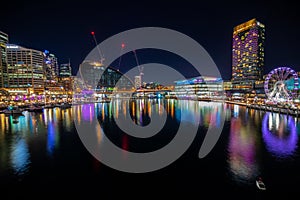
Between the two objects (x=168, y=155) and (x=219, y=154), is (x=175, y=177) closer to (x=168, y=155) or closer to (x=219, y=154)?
(x=168, y=155)

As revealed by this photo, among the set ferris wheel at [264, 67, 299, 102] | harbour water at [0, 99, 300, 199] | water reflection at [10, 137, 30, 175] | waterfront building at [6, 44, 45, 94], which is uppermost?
waterfront building at [6, 44, 45, 94]

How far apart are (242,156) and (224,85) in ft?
476

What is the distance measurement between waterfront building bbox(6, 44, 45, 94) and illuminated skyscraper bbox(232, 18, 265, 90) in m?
155

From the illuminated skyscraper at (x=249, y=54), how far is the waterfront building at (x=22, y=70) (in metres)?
155

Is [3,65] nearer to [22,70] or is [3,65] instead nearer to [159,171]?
[22,70]

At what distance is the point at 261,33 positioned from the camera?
15900cm

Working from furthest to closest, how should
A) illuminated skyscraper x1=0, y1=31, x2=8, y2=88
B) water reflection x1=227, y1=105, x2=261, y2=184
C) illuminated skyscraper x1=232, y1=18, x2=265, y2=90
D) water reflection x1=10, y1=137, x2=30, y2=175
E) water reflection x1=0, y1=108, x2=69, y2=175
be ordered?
illuminated skyscraper x1=232, y1=18, x2=265, y2=90, illuminated skyscraper x1=0, y1=31, x2=8, y2=88, water reflection x1=0, y1=108, x2=69, y2=175, water reflection x1=10, y1=137, x2=30, y2=175, water reflection x1=227, y1=105, x2=261, y2=184

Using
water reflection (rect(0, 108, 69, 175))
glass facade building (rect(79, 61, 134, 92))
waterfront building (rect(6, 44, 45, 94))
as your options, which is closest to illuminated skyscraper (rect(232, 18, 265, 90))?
glass facade building (rect(79, 61, 134, 92))

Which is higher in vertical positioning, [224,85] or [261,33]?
[261,33]

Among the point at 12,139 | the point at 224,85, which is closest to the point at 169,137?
the point at 12,139

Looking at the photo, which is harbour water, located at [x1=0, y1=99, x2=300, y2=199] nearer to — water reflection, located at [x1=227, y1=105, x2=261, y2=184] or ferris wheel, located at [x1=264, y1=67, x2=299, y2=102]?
water reflection, located at [x1=227, y1=105, x2=261, y2=184]

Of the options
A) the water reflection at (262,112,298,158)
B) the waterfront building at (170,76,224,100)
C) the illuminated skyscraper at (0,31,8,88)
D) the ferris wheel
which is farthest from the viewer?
the waterfront building at (170,76,224,100)

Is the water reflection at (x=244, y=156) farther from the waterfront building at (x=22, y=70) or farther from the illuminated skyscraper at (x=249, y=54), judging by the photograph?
the illuminated skyscraper at (x=249, y=54)

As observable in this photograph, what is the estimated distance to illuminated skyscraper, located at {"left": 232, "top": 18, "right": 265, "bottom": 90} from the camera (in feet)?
503
